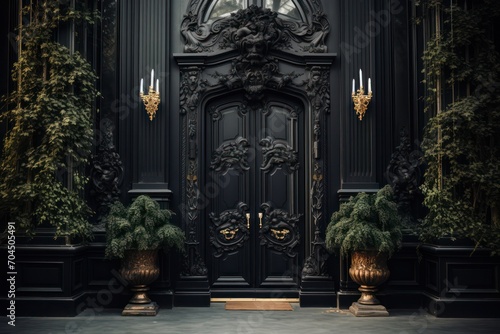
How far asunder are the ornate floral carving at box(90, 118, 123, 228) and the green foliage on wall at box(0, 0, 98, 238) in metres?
0.47

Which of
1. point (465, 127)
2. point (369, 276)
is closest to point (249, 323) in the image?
point (369, 276)

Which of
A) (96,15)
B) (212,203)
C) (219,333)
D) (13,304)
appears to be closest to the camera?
(219,333)

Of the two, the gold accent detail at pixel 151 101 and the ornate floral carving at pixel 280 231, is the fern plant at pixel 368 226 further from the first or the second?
the gold accent detail at pixel 151 101

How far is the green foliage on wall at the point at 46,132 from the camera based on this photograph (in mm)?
7820

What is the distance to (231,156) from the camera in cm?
909

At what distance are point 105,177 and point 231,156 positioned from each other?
1.80m

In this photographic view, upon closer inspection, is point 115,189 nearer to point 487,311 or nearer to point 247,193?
point 247,193

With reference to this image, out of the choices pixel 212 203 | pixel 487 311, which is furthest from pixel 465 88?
pixel 212 203

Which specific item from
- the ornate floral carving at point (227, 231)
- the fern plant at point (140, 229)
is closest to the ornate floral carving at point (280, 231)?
the ornate floral carving at point (227, 231)

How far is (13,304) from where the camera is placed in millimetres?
7680

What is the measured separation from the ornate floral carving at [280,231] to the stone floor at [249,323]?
40.3 inches

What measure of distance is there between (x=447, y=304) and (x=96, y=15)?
19.5 ft

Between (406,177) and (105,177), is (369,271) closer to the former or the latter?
(406,177)

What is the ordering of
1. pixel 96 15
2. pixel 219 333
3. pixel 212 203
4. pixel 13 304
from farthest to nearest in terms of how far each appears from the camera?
pixel 212 203 < pixel 96 15 < pixel 13 304 < pixel 219 333
